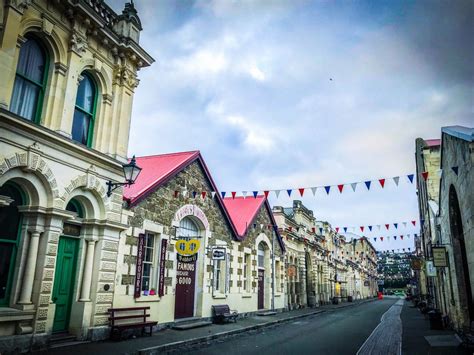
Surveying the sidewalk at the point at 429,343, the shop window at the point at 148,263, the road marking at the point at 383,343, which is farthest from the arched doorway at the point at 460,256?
the shop window at the point at 148,263

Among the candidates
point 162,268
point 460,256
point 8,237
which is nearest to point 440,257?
point 460,256

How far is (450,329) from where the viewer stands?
15.4 m

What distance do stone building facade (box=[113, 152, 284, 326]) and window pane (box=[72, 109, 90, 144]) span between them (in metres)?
2.47

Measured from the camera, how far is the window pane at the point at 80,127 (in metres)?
10.7

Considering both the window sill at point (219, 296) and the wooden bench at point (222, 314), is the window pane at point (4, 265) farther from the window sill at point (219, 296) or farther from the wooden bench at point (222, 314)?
the window sill at point (219, 296)

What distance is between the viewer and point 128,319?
1165 cm

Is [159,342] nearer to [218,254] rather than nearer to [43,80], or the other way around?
[218,254]

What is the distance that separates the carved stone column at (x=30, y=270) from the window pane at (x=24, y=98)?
293cm

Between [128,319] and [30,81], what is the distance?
7421 millimetres

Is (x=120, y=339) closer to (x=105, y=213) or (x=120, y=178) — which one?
(x=105, y=213)

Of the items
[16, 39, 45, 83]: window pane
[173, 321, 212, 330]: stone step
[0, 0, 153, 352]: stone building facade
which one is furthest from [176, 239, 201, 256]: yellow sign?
[16, 39, 45, 83]: window pane

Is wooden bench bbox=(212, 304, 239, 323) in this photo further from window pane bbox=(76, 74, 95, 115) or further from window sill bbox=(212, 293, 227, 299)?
window pane bbox=(76, 74, 95, 115)

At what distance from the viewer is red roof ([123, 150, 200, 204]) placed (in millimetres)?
13017

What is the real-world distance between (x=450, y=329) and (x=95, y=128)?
1570 centimetres
